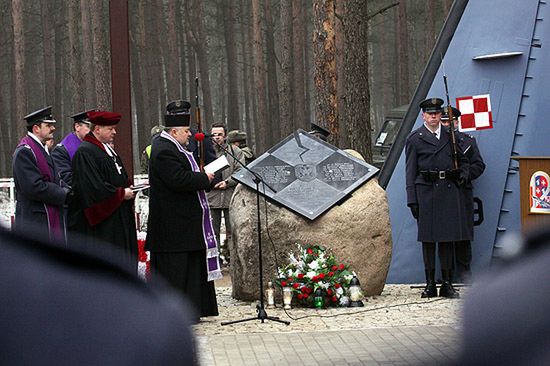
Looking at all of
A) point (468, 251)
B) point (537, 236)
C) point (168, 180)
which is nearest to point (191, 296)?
point (168, 180)

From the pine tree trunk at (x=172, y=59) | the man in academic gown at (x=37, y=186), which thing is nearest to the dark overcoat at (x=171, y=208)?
the man in academic gown at (x=37, y=186)

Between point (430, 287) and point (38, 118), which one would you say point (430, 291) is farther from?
point (38, 118)

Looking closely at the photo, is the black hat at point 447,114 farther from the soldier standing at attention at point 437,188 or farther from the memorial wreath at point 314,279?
the memorial wreath at point 314,279

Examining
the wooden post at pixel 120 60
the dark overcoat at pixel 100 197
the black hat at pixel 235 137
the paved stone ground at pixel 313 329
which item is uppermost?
the wooden post at pixel 120 60

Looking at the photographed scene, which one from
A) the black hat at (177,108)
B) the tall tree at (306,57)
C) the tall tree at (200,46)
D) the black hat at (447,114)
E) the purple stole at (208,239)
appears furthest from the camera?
the tall tree at (200,46)

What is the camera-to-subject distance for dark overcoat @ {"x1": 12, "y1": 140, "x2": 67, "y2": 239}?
408 inches

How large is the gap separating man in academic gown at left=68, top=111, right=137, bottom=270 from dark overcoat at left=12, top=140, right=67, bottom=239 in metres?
0.47

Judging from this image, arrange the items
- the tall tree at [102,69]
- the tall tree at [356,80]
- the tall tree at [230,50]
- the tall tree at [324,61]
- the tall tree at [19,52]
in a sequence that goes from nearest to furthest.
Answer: the tall tree at [356,80] → the tall tree at [324,61] → the tall tree at [102,69] → the tall tree at [19,52] → the tall tree at [230,50]

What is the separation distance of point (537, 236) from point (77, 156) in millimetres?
9082

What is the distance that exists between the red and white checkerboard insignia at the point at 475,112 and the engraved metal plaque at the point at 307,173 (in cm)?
142

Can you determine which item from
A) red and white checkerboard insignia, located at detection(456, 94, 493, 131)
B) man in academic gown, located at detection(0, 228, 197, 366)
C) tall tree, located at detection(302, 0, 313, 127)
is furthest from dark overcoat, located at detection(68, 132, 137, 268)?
tall tree, located at detection(302, 0, 313, 127)

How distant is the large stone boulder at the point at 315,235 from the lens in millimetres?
10742

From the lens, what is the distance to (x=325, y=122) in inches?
687

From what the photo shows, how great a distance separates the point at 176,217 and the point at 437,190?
2.72m
